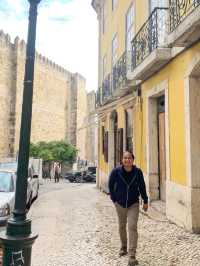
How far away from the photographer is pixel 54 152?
37.2 m

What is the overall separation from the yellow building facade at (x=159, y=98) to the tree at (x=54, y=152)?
20.1 m

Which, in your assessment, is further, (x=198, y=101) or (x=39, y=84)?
(x=39, y=84)

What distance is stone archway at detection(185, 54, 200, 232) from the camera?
22.7ft

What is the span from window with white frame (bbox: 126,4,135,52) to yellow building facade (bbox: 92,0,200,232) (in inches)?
0.5

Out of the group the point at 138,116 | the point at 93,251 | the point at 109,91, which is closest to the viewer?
the point at 93,251

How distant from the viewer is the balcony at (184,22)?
5922 millimetres

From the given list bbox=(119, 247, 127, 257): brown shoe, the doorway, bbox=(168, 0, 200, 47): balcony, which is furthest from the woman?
the doorway

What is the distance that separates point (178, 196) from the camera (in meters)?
7.69

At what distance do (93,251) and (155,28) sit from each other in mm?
5893

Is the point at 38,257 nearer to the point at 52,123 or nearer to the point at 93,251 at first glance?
the point at 93,251

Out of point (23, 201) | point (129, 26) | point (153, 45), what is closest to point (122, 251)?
point (23, 201)

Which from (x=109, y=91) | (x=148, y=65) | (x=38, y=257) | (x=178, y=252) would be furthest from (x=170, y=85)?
(x=109, y=91)

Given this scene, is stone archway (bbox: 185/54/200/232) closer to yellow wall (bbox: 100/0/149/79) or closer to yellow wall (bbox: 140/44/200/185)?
yellow wall (bbox: 140/44/200/185)

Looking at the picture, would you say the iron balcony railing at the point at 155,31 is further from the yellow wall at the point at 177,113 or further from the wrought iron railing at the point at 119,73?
the wrought iron railing at the point at 119,73
